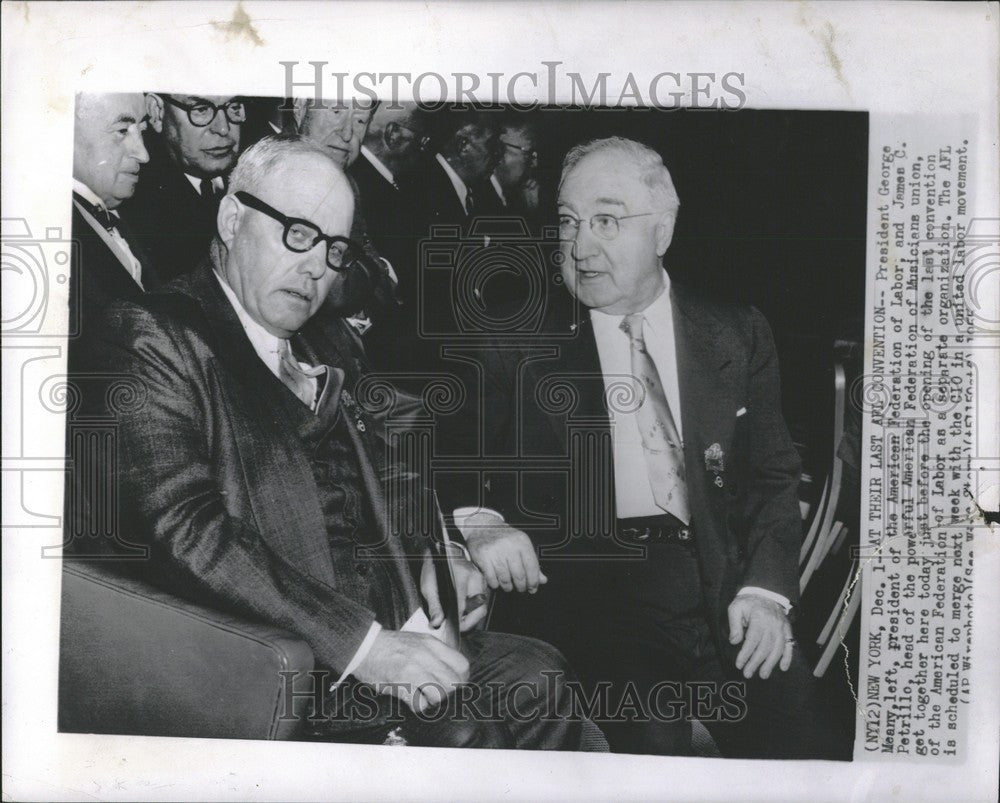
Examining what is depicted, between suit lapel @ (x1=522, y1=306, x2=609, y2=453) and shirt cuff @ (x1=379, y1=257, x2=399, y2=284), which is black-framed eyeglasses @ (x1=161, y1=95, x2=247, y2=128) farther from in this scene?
suit lapel @ (x1=522, y1=306, x2=609, y2=453)

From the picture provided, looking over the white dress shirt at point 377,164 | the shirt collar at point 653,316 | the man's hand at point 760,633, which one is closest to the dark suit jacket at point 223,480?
the white dress shirt at point 377,164

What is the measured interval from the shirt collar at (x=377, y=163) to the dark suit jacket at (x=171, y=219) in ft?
0.90

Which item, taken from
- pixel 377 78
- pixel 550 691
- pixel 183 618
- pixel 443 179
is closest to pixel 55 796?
pixel 183 618

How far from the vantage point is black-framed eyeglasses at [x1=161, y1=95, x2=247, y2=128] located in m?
1.49

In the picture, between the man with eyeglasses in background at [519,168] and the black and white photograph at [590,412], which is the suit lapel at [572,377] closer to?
the black and white photograph at [590,412]

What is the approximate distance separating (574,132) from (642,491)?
651 millimetres

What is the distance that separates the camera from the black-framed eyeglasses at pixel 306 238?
4.84 ft

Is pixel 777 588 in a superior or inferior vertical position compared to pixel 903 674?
superior

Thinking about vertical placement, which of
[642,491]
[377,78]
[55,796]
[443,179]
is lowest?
[55,796]

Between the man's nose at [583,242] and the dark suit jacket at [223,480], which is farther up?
the man's nose at [583,242]

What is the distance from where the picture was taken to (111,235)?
1.51 m

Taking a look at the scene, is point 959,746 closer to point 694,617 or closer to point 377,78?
point 694,617

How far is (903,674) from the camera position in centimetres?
148

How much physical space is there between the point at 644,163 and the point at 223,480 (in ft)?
3.05
